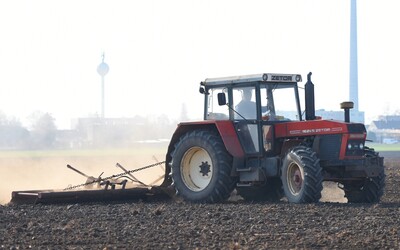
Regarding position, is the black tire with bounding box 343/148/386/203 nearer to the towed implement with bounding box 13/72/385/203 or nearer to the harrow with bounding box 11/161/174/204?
the towed implement with bounding box 13/72/385/203

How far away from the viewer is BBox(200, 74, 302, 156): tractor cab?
48.1 feet

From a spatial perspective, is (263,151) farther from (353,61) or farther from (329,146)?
(353,61)

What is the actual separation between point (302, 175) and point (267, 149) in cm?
135

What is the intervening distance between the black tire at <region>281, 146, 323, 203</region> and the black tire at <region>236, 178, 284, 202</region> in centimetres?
158

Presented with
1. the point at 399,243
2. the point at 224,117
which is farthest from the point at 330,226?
the point at 224,117

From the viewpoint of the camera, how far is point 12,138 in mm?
55844

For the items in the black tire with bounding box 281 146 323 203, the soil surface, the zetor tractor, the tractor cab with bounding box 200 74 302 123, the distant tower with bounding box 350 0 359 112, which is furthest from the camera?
the distant tower with bounding box 350 0 359 112

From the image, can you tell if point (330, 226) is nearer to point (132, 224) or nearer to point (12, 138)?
point (132, 224)

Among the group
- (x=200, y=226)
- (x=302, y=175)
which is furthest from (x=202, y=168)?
(x=200, y=226)

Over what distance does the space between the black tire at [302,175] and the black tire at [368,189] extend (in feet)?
4.14

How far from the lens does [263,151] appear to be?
1466 centimetres

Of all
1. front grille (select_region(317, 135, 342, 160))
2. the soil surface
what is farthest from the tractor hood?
the soil surface

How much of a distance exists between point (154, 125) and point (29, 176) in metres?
20.0

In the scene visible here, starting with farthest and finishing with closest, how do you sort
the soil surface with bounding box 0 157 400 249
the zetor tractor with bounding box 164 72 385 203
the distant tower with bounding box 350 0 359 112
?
1. the distant tower with bounding box 350 0 359 112
2. the zetor tractor with bounding box 164 72 385 203
3. the soil surface with bounding box 0 157 400 249
